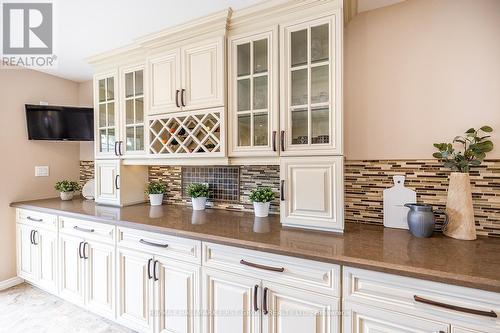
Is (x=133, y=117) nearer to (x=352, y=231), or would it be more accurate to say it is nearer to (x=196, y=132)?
(x=196, y=132)

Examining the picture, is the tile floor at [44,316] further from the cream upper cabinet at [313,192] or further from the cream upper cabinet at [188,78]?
the cream upper cabinet at [188,78]

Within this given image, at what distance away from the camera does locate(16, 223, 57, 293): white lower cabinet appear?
248 centimetres

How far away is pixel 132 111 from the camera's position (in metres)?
2.46

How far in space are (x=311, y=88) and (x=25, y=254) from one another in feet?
10.7

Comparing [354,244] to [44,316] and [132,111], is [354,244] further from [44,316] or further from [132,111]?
[44,316]

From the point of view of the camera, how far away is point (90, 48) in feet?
8.08

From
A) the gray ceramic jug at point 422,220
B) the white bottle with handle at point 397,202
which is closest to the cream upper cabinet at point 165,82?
the white bottle with handle at point 397,202

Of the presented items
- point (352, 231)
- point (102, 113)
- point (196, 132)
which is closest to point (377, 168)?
point (352, 231)

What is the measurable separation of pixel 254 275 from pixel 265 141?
2.82 feet

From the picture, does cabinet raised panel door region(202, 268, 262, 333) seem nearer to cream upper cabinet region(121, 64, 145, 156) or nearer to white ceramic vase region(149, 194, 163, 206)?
white ceramic vase region(149, 194, 163, 206)

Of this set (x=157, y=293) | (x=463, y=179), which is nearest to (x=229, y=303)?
(x=157, y=293)

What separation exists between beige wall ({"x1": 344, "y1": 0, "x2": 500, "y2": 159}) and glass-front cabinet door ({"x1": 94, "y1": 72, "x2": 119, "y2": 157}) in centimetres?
213

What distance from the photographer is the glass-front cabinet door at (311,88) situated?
1593 millimetres

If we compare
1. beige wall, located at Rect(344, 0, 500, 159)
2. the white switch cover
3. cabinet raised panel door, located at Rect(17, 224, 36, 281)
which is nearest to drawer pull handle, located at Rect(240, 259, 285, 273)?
beige wall, located at Rect(344, 0, 500, 159)
